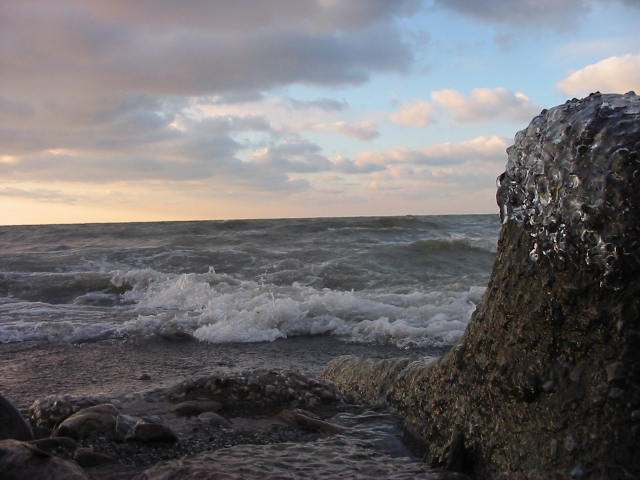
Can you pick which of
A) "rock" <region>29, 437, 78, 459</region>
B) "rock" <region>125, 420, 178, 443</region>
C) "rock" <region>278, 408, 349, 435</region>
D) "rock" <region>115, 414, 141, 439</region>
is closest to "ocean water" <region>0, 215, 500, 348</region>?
"rock" <region>278, 408, 349, 435</region>

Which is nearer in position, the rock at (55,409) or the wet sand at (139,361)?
the rock at (55,409)

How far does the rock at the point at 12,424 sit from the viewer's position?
223 centimetres

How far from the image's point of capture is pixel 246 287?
8.61m

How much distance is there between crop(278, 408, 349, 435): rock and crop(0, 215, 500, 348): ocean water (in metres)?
2.85

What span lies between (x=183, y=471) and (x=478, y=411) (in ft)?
3.70

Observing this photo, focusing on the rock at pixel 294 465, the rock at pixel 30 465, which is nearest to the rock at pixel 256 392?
the rock at pixel 294 465

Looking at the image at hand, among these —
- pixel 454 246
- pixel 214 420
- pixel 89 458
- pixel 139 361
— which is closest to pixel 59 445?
pixel 89 458

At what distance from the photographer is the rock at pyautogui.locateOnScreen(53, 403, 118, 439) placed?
241 centimetres

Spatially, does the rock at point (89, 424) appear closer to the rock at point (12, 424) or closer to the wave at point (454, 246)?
the rock at point (12, 424)

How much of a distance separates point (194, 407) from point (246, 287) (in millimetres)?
5818

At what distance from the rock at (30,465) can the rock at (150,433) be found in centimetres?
53

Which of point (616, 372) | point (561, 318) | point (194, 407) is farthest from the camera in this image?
point (194, 407)

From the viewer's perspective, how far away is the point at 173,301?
7.79 metres

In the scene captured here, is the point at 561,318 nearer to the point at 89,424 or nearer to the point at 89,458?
the point at 89,458
